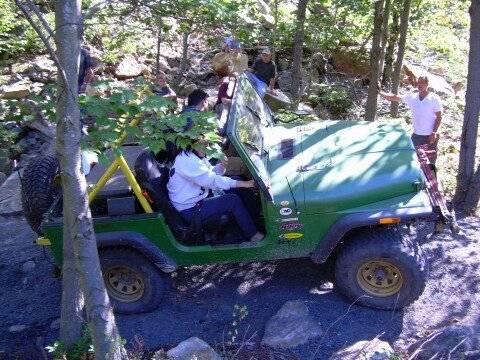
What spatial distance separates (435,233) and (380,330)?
1.57m

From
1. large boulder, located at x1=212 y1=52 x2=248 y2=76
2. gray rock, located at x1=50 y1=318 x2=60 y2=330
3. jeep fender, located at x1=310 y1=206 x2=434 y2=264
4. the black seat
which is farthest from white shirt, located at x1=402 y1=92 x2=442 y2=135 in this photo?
gray rock, located at x1=50 y1=318 x2=60 y2=330

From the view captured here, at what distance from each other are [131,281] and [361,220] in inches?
78.2

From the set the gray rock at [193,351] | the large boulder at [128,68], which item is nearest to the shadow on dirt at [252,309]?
the gray rock at [193,351]

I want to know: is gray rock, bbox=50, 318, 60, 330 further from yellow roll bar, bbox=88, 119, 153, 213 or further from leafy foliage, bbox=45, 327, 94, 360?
yellow roll bar, bbox=88, 119, 153, 213

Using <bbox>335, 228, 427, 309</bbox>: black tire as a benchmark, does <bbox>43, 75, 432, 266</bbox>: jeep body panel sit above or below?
above

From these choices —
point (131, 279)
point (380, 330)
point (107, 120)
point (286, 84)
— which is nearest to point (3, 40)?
point (286, 84)

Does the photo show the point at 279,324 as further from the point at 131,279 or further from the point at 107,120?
the point at 107,120

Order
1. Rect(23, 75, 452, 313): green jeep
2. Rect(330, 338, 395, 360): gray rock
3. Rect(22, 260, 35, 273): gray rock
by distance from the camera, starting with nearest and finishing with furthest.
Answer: Rect(330, 338, 395, 360): gray rock → Rect(23, 75, 452, 313): green jeep → Rect(22, 260, 35, 273): gray rock

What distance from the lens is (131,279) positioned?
4.59 m

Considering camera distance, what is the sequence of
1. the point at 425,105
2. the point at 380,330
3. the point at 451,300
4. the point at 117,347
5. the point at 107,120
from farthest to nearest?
the point at 425,105, the point at 451,300, the point at 380,330, the point at 117,347, the point at 107,120

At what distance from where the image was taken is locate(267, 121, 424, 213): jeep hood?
417 centimetres

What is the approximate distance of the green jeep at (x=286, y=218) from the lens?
13.6 feet

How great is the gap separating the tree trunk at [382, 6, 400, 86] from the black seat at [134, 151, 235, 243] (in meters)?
7.87

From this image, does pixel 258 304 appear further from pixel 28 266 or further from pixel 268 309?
pixel 28 266
